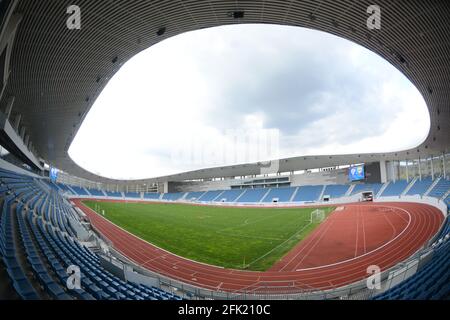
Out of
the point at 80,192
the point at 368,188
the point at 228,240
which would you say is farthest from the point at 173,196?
the point at 228,240

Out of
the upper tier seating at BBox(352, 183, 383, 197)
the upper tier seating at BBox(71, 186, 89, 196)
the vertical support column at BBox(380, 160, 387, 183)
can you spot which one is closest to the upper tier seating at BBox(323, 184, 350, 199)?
the upper tier seating at BBox(352, 183, 383, 197)

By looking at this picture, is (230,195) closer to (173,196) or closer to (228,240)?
(173,196)

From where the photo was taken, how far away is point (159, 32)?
11562 millimetres

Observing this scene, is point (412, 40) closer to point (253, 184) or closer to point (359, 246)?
point (359, 246)

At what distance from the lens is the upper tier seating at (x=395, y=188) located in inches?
1432

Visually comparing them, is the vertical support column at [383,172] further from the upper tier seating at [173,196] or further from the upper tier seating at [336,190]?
the upper tier seating at [173,196]

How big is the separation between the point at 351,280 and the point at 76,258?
10261mm

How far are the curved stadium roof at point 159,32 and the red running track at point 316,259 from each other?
30.4ft

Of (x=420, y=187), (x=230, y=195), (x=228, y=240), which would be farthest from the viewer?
(x=230, y=195)

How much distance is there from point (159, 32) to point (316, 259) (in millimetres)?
13856

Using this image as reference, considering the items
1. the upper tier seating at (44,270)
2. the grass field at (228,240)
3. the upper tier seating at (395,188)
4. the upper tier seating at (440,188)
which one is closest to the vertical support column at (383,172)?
the upper tier seating at (395,188)

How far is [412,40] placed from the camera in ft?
34.8
